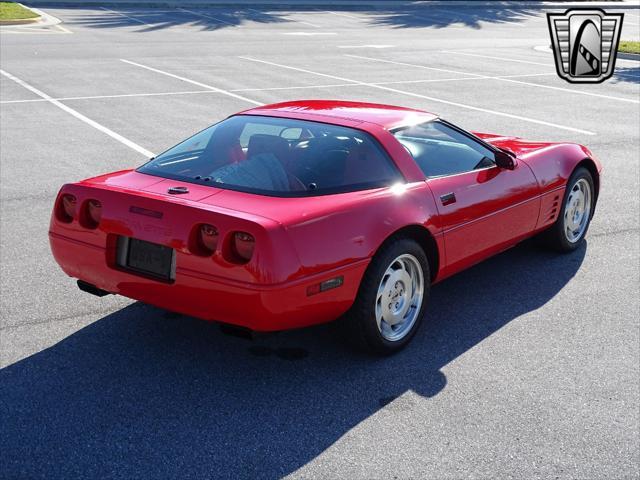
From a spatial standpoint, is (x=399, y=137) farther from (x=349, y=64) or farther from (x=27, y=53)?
(x=27, y=53)

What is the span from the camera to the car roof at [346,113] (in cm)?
530

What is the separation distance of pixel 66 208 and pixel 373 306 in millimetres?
1775

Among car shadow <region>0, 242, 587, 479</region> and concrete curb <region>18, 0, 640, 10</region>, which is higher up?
concrete curb <region>18, 0, 640, 10</region>

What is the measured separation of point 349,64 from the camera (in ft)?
68.4

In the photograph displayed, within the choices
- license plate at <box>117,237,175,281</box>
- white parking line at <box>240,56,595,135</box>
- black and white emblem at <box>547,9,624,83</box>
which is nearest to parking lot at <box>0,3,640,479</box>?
license plate at <box>117,237,175,281</box>

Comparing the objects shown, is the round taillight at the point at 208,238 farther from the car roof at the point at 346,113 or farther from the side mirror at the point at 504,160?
the side mirror at the point at 504,160

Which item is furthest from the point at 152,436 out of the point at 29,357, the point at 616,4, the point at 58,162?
the point at 616,4

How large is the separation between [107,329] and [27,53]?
1694 cm

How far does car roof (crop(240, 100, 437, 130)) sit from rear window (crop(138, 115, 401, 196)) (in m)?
0.11

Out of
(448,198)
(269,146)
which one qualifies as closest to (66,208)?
(269,146)

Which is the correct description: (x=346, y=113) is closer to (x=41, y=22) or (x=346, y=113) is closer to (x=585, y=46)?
(x=585, y=46)

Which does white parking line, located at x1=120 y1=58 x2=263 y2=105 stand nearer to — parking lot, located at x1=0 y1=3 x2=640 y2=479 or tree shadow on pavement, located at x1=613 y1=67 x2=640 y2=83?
parking lot, located at x1=0 y1=3 x2=640 y2=479

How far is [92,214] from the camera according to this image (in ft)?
15.5

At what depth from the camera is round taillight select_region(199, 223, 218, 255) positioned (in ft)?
14.0
